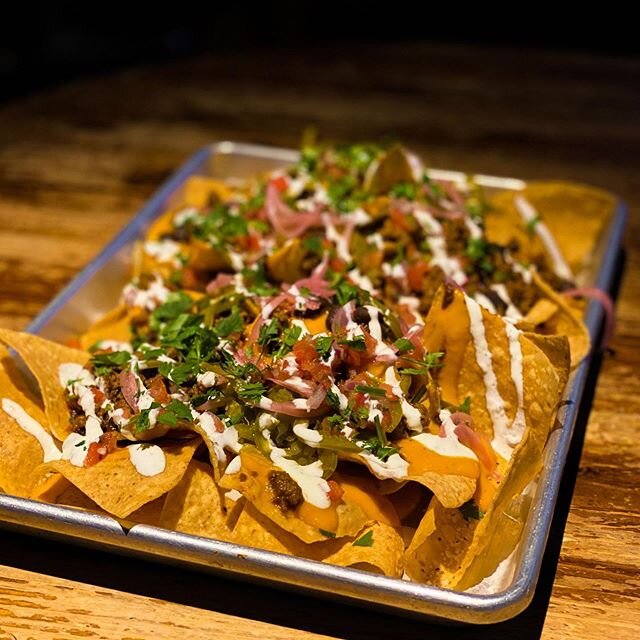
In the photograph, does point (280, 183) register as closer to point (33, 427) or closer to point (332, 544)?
point (33, 427)

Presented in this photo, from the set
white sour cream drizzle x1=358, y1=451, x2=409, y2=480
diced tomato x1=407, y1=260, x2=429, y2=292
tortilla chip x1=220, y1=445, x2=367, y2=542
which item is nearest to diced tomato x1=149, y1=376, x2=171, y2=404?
tortilla chip x1=220, y1=445, x2=367, y2=542

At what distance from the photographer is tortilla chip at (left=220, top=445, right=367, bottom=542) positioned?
191cm

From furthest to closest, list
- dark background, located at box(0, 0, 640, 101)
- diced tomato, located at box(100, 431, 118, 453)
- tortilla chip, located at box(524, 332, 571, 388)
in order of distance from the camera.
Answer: dark background, located at box(0, 0, 640, 101), tortilla chip, located at box(524, 332, 571, 388), diced tomato, located at box(100, 431, 118, 453)

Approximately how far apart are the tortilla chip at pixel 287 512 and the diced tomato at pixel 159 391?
0.24m

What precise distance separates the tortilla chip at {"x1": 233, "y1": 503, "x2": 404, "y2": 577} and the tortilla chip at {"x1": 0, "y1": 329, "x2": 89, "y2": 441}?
0.54 m

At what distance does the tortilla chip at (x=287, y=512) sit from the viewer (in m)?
1.91

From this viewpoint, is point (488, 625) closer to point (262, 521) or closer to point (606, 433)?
point (262, 521)

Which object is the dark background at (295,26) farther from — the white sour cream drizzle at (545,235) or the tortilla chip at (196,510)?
the tortilla chip at (196,510)

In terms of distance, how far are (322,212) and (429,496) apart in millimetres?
1257

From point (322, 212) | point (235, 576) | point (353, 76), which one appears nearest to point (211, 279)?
point (322, 212)

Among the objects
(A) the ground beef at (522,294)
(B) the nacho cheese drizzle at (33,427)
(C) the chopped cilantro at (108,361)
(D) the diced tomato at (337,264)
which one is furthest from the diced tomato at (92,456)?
(A) the ground beef at (522,294)

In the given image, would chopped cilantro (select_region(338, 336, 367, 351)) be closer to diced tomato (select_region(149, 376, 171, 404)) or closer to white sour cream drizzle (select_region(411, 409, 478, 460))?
white sour cream drizzle (select_region(411, 409, 478, 460))

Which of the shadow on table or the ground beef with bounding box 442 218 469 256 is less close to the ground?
the ground beef with bounding box 442 218 469 256

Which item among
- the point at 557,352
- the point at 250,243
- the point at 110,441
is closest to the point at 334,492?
the point at 110,441
